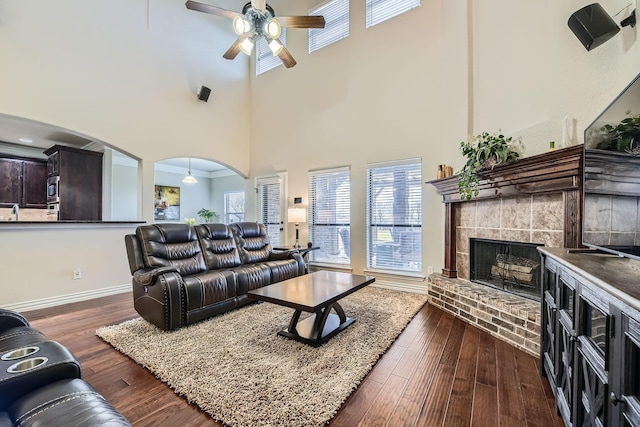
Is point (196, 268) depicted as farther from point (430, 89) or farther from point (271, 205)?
point (430, 89)

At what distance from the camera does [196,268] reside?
3.34m

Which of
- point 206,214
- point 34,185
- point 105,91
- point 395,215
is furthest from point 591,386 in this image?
point 206,214

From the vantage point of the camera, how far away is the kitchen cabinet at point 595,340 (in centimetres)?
85

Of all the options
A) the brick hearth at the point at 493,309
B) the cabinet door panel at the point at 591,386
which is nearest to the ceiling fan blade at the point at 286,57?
the brick hearth at the point at 493,309

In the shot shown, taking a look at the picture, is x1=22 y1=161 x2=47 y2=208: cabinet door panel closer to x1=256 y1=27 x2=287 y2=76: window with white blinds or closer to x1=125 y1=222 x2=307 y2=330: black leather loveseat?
x1=125 y1=222 x2=307 y2=330: black leather loveseat

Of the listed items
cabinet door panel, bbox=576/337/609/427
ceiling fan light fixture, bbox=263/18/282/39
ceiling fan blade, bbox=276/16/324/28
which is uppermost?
ceiling fan blade, bbox=276/16/324/28

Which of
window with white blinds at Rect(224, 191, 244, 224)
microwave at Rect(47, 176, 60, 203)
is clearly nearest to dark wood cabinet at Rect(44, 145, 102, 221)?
microwave at Rect(47, 176, 60, 203)

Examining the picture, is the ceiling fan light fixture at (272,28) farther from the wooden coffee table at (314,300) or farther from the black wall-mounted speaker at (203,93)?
the wooden coffee table at (314,300)

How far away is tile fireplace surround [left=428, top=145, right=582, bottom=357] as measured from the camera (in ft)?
7.49

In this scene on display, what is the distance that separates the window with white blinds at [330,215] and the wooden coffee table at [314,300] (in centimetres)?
188

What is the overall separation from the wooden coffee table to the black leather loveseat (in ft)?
2.17

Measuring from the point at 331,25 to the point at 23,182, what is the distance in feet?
22.1

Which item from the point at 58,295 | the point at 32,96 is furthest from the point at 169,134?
the point at 58,295

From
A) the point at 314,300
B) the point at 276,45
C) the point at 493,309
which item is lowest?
the point at 493,309
